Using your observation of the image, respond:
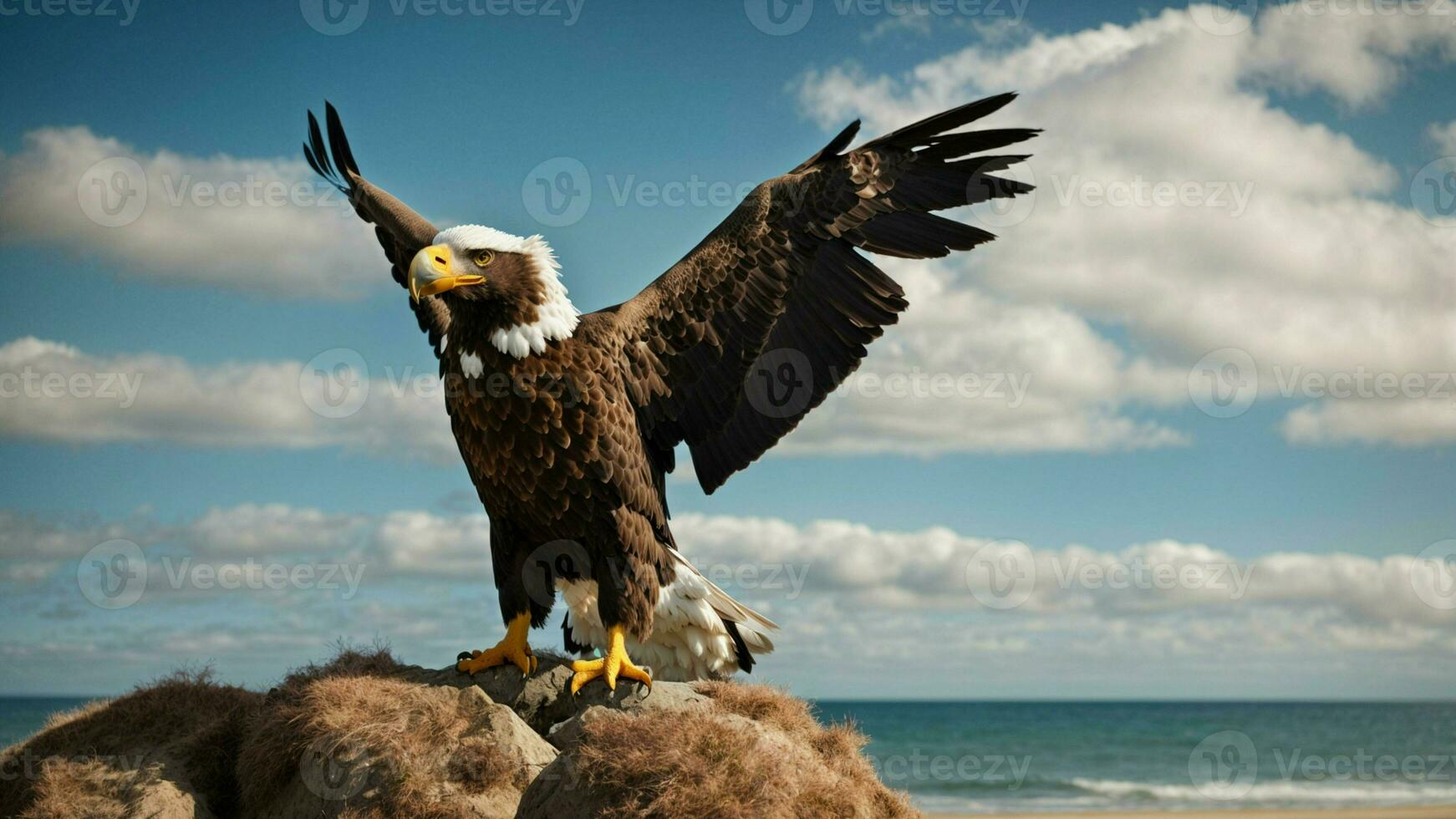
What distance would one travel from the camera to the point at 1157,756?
34125 millimetres

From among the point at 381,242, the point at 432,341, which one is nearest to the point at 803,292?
the point at 432,341

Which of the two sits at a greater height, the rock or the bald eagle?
the bald eagle

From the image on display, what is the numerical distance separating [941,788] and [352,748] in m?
21.2

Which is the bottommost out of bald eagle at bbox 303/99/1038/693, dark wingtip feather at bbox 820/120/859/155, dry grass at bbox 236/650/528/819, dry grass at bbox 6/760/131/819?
dry grass at bbox 6/760/131/819

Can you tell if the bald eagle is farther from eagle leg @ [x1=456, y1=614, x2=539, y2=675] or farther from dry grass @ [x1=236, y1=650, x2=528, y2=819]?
dry grass @ [x1=236, y1=650, x2=528, y2=819]

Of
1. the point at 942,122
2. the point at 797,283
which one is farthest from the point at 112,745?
the point at 942,122

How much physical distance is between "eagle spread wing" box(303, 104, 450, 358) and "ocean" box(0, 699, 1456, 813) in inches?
151

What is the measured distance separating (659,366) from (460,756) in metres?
2.61

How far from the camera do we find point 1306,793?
23.4m

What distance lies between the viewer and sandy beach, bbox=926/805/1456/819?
60.7ft

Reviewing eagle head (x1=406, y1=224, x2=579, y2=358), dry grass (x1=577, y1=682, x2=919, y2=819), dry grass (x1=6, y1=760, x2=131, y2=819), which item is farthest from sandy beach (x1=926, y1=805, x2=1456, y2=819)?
eagle head (x1=406, y1=224, x2=579, y2=358)

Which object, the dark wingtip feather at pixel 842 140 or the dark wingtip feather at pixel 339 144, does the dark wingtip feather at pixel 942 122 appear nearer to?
the dark wingtip feather at pixel 842 140

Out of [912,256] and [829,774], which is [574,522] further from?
[912,256]

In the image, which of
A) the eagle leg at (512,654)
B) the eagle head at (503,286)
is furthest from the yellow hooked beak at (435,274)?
the eagle leg at (512,654)
